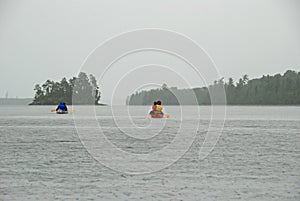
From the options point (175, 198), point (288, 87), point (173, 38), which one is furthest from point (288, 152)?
point (288, 87)

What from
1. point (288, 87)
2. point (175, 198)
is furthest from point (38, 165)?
point (288, 87)

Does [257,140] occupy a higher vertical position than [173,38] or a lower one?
lower

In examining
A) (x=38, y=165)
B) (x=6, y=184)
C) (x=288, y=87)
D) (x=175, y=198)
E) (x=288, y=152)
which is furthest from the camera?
(x=288, y=87)

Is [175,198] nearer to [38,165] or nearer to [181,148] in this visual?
[38,165]

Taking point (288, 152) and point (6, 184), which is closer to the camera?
point (6, 184)

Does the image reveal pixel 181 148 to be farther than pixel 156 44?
No

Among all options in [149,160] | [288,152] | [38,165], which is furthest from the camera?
[288,152]

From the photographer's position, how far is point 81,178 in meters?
19.2

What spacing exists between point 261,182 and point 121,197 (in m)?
6.53

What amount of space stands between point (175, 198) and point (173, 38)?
20.2 m

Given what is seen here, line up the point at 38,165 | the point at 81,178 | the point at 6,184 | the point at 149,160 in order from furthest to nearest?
the point at 149,160
the point at 38,165
the point at 81,178
the point at 6,184

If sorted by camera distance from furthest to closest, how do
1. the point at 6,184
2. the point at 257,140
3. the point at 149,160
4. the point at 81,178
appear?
the point at 257,140 < the point at 149,160 < the point at 81,178 < the point at 6,184

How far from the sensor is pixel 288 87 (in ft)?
633

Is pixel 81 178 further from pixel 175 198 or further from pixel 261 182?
pixel 261 182
